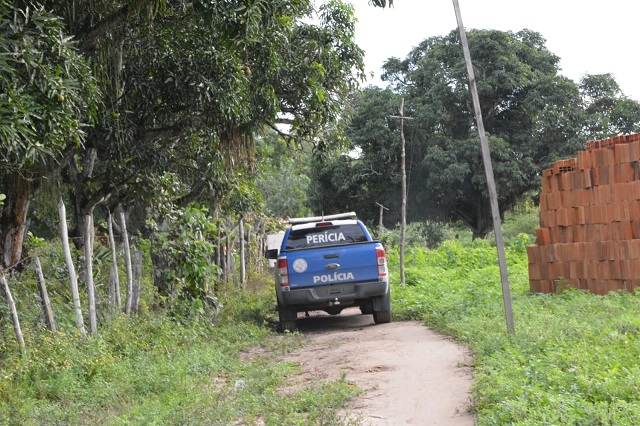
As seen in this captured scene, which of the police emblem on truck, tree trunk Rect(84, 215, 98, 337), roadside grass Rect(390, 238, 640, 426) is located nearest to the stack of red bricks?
roadside grass Rect(390, 238, 640, 426)

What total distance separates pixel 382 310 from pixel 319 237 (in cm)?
168

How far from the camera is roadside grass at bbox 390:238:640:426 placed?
238 inches

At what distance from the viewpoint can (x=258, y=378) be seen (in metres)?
9.09

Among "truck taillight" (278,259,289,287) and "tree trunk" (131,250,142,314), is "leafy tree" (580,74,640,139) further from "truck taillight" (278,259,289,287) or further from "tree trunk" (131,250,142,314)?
"tree trunk" (131,250,142,314)

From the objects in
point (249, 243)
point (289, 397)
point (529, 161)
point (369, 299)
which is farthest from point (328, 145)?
point (529, 161)

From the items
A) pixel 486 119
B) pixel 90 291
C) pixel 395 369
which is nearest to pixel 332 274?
pixel 395 369

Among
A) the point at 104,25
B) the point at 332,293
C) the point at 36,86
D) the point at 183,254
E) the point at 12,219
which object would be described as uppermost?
the point at 104,25

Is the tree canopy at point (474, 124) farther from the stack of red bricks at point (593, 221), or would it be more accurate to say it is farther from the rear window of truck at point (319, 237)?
the rear window of truck at point (319, 237)

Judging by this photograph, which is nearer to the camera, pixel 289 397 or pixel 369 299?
pixel 289 397

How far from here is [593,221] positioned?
14.7 m

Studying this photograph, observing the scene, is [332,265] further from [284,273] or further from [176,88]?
[176,88]

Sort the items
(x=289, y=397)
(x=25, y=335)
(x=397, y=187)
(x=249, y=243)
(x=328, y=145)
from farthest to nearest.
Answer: (x=397, y=187) < (x=249, y=243) < (x=328, y=145) < (x=25, y=335) < (x=289, y=397)

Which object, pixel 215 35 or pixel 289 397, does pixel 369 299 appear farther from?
pixel 289 397

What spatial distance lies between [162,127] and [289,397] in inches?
220
